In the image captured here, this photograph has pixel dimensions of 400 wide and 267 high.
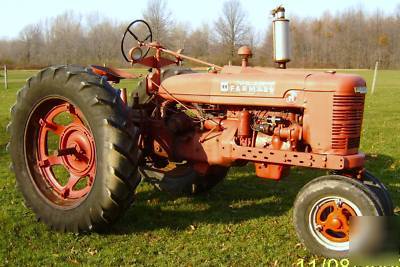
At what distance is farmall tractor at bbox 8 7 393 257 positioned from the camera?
4.03 metres

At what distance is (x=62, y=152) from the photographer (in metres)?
4.73

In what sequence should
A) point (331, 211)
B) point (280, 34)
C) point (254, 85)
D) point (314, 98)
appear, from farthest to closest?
point (280, 34) < point (254, 85) < point (314, 98) < point (331, 211)

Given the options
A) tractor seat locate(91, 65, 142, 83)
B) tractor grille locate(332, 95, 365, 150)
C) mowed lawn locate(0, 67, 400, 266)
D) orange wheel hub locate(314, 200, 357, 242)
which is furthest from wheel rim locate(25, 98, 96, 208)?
tractor grille locate(332, 95, 365, 150)

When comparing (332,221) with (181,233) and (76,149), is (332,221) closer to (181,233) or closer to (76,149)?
(181,233)

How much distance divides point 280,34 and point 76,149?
2204 millimetres

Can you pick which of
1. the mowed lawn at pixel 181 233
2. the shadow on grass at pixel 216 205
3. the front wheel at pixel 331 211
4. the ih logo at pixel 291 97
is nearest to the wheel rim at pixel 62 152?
the mowed lawn at pixel 181 233

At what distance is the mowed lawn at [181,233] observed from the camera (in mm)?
4062

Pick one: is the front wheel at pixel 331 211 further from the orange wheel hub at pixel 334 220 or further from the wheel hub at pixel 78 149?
the wheel hub at pixel 78 149

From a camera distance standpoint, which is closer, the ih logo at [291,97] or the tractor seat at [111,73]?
the ih logo at [291,97]

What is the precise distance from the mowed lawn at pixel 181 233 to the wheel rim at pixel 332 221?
210 millimetres

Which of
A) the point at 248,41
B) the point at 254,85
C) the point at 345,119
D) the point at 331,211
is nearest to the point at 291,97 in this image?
the point at 254,85

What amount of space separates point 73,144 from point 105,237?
3.20 ft

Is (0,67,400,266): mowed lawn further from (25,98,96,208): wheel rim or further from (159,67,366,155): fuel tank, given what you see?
(159,67,366,155): fuel tank

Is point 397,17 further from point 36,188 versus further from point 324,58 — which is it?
point 36,188
